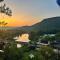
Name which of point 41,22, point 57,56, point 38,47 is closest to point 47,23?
point 41,22

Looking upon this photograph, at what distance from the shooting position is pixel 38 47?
721 cm

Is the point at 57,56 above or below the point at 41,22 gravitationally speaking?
below

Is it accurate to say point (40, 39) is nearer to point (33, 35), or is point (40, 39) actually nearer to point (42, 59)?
point (33, 35)

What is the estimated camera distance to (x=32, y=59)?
19.5ft

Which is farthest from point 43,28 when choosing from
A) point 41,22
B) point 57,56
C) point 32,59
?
point 32,59

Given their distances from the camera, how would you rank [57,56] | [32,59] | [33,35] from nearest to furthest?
[32,59] → [57,56] → [33,35]

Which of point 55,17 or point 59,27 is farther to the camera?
point 59,27

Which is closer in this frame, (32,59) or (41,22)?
(32,59)

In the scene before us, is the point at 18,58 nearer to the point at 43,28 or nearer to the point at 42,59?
the point at 42,59

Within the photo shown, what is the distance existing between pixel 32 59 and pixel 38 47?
1.29 meters

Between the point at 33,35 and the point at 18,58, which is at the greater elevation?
the point at 33,35

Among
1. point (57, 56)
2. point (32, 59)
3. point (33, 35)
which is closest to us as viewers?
point (32, 59)

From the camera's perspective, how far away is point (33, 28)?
7.22 metres

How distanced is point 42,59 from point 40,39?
49.6 inches
